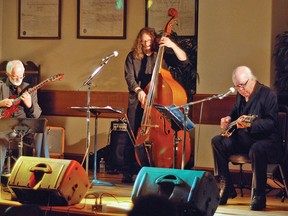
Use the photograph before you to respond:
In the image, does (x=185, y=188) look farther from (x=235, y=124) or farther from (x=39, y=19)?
(x=39, y=19)

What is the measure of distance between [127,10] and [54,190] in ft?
10.9

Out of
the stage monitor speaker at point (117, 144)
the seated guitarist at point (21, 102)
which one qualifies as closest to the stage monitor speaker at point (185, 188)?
the seated guitarist at point (21, 102)

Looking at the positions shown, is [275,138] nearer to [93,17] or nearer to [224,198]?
[224,198]

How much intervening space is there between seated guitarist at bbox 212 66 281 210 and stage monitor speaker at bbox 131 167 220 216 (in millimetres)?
663

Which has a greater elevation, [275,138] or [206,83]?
[206,83]

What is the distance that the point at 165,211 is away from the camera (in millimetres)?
2395

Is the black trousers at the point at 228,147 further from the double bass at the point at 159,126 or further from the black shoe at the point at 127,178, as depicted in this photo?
the black shoe at the point at 127,178

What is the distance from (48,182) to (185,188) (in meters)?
1.14

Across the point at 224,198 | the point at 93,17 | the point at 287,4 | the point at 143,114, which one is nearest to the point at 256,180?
the point at 224,198

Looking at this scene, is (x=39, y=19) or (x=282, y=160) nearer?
(x=282, y=160)

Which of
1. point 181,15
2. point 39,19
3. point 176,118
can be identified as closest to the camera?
point 176,118

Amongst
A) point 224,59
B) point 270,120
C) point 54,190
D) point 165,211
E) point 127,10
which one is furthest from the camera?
point 127,10

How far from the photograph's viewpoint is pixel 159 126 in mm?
6156

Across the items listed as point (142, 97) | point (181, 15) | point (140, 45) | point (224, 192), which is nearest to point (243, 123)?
point (224, 192)
